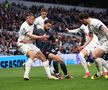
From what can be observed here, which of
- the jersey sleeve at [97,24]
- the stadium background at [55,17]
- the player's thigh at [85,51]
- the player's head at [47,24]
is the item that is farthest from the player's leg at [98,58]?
the stadium background at [55,17]

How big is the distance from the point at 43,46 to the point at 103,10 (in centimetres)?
3870

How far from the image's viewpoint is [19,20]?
36.5m

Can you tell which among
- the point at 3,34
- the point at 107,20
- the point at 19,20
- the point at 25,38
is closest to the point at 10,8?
the point at 19,20

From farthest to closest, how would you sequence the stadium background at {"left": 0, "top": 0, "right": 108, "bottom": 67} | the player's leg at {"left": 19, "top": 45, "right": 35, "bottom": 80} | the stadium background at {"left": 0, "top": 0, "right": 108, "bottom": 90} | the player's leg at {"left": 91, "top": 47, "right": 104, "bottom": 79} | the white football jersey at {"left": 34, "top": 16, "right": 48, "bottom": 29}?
1. the stadium background at {"left": 0, "top": 0, "right": 108, "bottom": 67}
2. the stadium background at {"left": 0, "top": 0, "right": 108, "bottom": 90}
3. the white football jersey at {"left": 34, "top": 16, "right": 48, "bottom": 29}
4. the player's leg at {"left": 19, "top": 45, "right": 35, "bottom": 80}
5. the player's leg at {"left": 91, "top": 47, "right": 104, "bottom": 79}

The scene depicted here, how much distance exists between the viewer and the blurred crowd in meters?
30.5

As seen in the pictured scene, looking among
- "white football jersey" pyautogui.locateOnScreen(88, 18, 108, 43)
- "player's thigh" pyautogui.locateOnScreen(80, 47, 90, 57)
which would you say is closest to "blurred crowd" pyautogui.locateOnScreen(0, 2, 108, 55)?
"player's thigh" pyautogui.locateOnScreen(80, 47, 90, 57)

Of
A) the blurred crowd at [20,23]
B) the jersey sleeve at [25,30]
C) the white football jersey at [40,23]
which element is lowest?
the blurred crowd at [20,23]

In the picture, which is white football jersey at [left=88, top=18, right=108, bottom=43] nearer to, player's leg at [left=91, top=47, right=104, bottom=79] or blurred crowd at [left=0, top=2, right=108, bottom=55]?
player's leg at [left=91, top=47, right=104, bottom=79]

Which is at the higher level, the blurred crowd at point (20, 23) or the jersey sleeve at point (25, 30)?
the jersey sleeve at point (25, 30)

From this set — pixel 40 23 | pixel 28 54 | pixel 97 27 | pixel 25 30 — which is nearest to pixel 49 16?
pixel 40 23

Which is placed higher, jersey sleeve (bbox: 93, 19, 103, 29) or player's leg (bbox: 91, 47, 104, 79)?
jersey sleeve (bbox: 93, 19, 103, 29)

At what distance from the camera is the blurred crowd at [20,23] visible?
3052cm

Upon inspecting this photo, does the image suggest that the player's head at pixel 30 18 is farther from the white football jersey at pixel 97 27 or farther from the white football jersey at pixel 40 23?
the white football jersey at pixel 97 27

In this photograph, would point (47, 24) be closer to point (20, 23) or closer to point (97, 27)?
point (97, 27)
